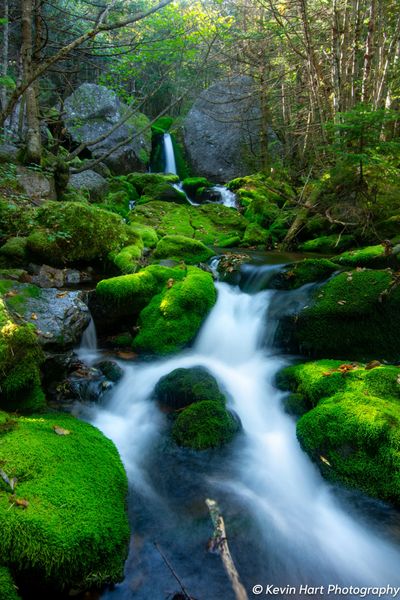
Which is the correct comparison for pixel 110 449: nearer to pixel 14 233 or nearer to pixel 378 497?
pixel 378 497

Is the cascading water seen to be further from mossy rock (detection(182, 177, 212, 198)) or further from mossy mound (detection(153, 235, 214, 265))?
mossy rock (detection(182, 177, 212, 198))

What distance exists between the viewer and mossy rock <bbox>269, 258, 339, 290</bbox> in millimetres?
6637

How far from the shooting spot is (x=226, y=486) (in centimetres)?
359

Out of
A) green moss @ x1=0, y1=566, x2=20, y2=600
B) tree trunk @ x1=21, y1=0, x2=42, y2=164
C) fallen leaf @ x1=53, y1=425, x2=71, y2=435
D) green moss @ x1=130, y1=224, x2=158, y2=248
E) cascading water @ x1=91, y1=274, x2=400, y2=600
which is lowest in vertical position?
cascading water @ x1=91, y1=274, x2=400, y2=600

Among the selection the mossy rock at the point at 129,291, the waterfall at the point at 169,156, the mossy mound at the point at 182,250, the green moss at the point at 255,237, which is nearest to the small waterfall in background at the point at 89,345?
the mossy rock at the point at 129,291

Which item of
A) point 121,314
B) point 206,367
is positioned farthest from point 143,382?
point 121,314

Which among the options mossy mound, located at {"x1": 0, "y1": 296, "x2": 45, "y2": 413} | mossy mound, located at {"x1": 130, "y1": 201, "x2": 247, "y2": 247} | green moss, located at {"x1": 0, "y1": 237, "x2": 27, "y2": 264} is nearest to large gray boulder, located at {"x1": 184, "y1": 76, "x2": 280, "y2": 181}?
mossy mound, located at {"x1": 130, "y1": 201, "x2": 247, "y2": 247}

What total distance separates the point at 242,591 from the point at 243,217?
12.6 meters

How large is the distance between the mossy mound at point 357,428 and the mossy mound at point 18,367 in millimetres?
2925

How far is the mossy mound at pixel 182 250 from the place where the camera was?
8.76 m

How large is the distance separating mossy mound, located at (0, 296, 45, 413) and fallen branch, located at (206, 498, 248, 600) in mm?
2177

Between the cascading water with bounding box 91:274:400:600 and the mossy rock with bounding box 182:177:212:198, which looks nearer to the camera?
the cascading water with bounding box 91:274:400:600

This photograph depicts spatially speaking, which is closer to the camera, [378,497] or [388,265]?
[378,497]

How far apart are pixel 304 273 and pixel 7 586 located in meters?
5.99
